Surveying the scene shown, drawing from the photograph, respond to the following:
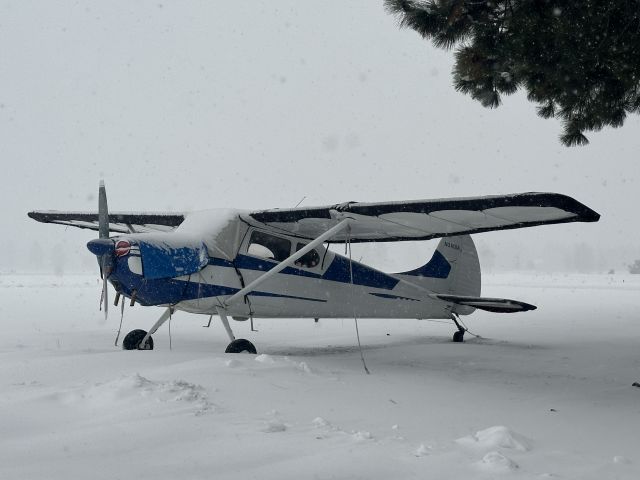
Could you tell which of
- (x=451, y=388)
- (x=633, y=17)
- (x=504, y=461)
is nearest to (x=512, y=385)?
(x=451, y=388)

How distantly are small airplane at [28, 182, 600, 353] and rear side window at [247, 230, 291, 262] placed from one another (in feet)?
0.05

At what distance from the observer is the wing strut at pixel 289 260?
23.9 feet

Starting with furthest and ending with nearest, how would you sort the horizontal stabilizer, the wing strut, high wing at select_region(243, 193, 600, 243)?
the horizontal stabilizer
the wing strut
high wing at select_region(243, 193, 600, 243)

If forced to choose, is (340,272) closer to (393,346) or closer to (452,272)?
(393,346)

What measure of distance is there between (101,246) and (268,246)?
2.63 meters

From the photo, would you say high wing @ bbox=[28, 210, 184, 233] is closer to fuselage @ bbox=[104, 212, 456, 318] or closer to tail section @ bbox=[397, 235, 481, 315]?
fuselage @ bbox=[104, 212, 456, 318]

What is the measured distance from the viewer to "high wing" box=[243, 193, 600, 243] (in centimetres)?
595

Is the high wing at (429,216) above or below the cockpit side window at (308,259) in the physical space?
above

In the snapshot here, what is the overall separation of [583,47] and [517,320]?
34.8 ft

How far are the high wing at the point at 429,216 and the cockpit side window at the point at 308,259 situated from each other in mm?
248

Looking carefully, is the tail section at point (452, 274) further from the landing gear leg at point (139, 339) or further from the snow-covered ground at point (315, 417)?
the landing gear leg at point (139, 339)

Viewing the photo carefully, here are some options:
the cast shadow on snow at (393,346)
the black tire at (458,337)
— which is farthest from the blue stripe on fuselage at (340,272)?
the black tire at (458,337)

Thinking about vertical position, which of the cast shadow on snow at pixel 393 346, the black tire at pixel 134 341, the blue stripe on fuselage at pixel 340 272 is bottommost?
the cast shadow on snow at pixel 393 346

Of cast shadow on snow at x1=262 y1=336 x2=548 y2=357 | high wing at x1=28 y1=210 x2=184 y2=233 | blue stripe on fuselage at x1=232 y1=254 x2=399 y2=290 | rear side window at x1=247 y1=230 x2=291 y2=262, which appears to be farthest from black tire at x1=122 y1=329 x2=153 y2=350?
high wing at x1=28 y1=210 x2=184 y2=233
